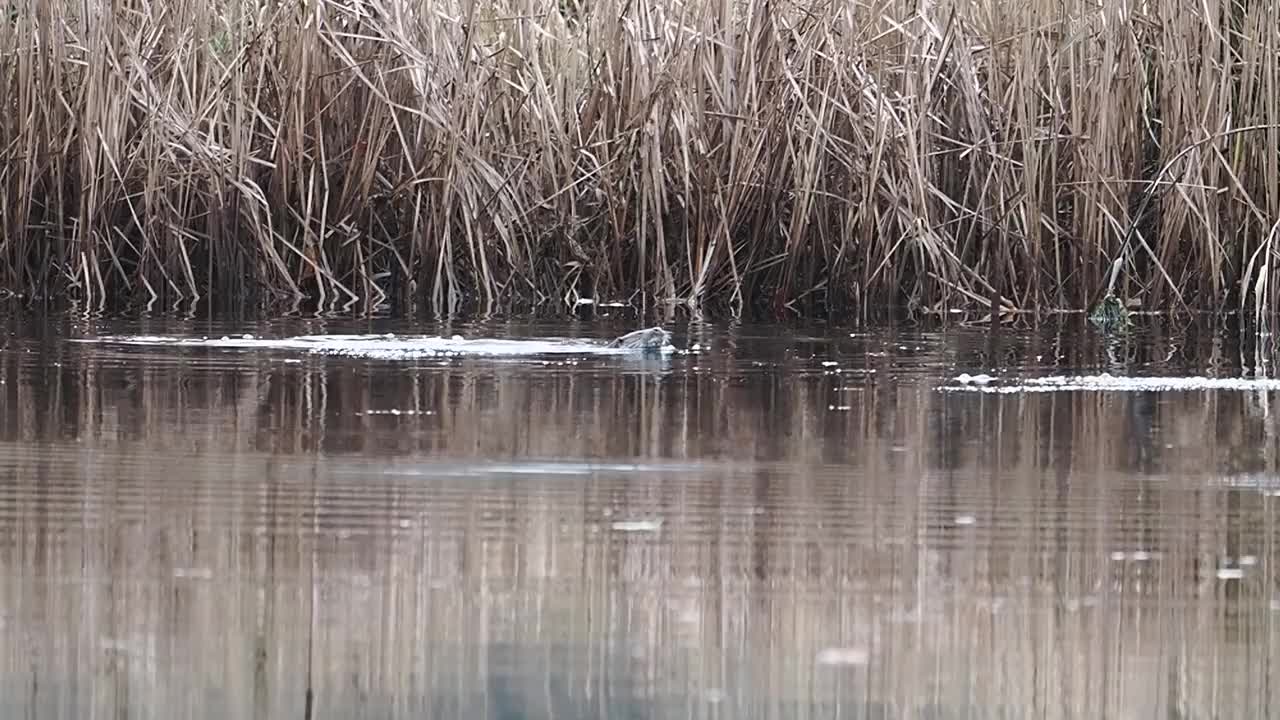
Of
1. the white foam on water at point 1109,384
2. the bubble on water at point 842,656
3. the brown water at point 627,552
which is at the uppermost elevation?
the white foam on water at point 1109,384

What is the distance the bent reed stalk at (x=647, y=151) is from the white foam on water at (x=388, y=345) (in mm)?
1493

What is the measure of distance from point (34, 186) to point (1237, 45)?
12.4ft

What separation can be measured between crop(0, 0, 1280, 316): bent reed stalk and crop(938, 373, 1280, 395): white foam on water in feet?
6.32

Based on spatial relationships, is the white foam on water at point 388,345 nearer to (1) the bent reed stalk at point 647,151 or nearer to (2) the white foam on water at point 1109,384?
(2) the white foam on water at point 1109,384

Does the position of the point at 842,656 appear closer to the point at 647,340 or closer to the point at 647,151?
the point at 647,340

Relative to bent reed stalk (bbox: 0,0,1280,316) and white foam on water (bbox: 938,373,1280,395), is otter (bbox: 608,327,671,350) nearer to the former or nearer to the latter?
white foam on water (bbox: 938,373,1280,395)

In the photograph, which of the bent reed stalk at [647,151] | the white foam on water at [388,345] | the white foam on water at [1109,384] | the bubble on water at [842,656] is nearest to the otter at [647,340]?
the white foam on water at [388,345]

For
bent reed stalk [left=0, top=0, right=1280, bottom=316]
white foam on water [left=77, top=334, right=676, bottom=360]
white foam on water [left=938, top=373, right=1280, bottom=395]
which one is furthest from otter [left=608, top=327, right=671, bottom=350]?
bent reed stalk [left=0, top=0, right=1280, bottom=316]

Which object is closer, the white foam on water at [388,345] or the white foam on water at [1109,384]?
the white foam on water at [1109,384]

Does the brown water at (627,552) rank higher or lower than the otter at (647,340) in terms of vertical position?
lower

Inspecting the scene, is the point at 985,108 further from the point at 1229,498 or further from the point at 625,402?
the point at 1229,498

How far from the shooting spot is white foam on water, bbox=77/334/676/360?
5.58 metres

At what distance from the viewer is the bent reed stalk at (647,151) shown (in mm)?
7184

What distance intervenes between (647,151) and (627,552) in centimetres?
480
